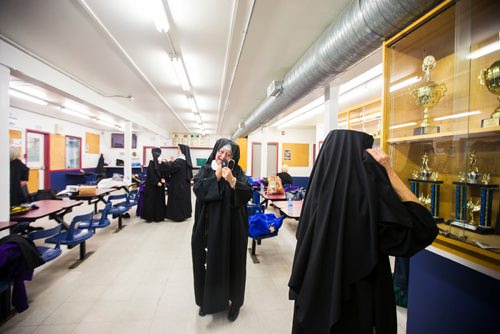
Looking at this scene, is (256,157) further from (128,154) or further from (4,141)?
(4,141)

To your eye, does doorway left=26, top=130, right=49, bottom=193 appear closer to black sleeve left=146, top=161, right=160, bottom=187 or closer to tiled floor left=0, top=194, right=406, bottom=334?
black sleeve left=146, top=161, right=160, bottom=187

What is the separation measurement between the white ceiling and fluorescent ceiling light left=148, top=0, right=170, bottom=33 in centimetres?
12

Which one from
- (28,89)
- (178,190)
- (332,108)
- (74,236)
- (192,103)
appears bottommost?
(74,236)

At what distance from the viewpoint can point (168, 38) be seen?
276 cm

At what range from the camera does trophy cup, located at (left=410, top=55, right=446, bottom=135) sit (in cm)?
170

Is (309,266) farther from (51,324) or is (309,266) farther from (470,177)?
(51,324)

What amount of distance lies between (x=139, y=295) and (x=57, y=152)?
346 inches

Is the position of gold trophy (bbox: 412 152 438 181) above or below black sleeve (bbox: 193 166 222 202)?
above

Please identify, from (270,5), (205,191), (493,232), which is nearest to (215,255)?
(205,191)

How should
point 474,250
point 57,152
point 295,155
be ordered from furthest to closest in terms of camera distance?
1. point 295,155
2. point 57,152
3. point 474,250

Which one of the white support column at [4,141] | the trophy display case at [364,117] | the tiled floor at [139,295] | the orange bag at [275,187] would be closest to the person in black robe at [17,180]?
the white support column at [4,141]

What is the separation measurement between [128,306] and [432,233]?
110 inches

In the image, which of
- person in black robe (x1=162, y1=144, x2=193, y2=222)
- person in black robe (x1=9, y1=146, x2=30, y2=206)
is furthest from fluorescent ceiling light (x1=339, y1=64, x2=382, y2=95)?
person in black robe (x1=9, y1=146, x2=30, y2=206)

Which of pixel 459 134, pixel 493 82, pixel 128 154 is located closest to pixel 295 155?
pixel 128 154
